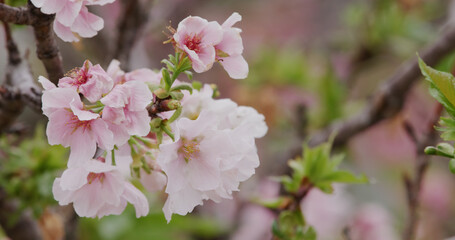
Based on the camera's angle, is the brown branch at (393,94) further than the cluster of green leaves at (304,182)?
Yes

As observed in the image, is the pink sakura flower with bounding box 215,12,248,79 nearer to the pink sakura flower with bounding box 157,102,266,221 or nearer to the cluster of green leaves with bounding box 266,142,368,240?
the pink sakura flower with bounding box 157,102,266,221

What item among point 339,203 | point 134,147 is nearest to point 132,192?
point 134,147

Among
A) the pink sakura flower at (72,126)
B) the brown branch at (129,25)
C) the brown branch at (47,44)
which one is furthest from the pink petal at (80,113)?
the brown branch at (129,25)

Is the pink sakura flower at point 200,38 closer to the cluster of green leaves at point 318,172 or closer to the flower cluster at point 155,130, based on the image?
the flower cluster at point 155,130

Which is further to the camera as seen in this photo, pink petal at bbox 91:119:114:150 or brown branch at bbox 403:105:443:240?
brown branch at bbox 403:105:443:240

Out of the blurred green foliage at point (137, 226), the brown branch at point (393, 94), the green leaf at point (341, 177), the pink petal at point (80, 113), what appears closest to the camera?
the pink petal at point (80, 113)

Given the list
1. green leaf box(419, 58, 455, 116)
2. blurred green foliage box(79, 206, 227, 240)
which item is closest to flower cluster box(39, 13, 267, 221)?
green leaf box(419, 58, 455, 116)

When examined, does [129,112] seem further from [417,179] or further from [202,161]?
[417,179]
